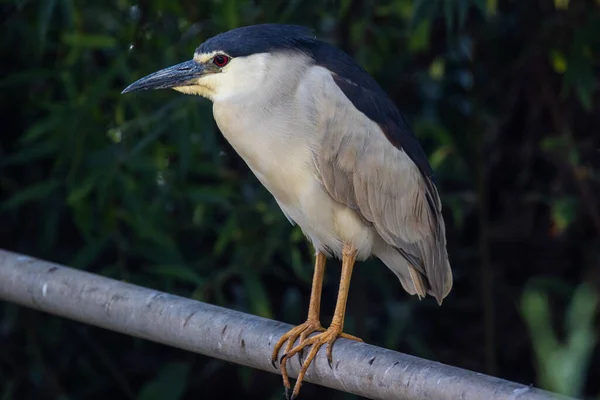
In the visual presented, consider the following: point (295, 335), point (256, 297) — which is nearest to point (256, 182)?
point (256, 297)

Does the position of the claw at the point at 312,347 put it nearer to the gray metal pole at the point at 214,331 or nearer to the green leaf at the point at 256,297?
the gray metal pole at the point at 214,331

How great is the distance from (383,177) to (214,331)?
0.58 metres

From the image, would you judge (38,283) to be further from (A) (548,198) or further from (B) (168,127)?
(A) (548,198)


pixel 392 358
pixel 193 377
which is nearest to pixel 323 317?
pixel 193 377

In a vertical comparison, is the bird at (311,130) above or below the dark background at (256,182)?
above

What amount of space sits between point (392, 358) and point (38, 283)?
0.74 metres

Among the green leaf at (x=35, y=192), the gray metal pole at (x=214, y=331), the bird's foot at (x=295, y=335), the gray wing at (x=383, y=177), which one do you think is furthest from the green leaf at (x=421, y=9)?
the green leaf at (x=35, y=192)

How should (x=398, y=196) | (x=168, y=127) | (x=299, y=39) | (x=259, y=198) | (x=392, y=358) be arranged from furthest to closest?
(x=259, y=198) < (x=168, y=127) < (x=398, y=196) < (x=299, y=39) < (x=392, y=358)

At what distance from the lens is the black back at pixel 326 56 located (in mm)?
1835

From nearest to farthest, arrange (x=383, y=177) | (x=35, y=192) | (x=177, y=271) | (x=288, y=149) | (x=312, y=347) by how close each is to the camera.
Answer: (x=312, y=347), (x=288, y=149), (x=383, y=177), (x=177, y=271), (x=35, y=192)

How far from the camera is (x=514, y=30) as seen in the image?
9.07ft

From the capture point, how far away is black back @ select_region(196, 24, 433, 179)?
183 centimetres

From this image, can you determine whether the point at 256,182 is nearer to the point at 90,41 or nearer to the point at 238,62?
the point at 90,41

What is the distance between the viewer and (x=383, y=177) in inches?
A: 77.1
